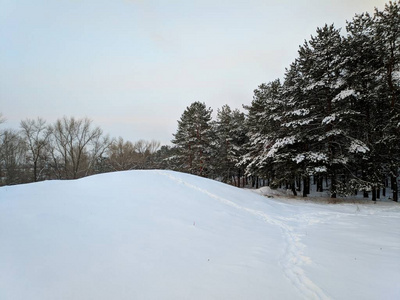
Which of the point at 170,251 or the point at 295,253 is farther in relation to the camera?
the point at 295,253

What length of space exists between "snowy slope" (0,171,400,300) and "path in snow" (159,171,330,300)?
3 centimetres

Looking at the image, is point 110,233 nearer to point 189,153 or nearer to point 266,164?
point 266,164

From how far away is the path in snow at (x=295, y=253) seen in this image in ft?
9.93

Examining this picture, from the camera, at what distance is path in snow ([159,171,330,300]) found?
303 cm

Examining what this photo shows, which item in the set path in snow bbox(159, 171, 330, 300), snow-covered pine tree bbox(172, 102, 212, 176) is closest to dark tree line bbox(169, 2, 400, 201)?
path in snow bbox(159, 171, 330, 300)

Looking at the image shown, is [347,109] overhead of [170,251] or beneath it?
overhead

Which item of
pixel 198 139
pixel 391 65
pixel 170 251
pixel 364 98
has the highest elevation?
pixel 391 65

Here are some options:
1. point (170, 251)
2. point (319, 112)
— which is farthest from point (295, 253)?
point (319, 112)

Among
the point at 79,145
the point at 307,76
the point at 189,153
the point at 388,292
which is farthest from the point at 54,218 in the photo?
the point at 79,145

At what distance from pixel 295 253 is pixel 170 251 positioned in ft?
9.64

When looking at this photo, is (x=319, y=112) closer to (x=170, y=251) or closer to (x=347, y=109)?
(x=347, y=109)

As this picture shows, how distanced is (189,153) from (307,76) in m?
16.8

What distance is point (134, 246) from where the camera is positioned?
4078 millimetres

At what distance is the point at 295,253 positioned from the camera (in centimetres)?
458
